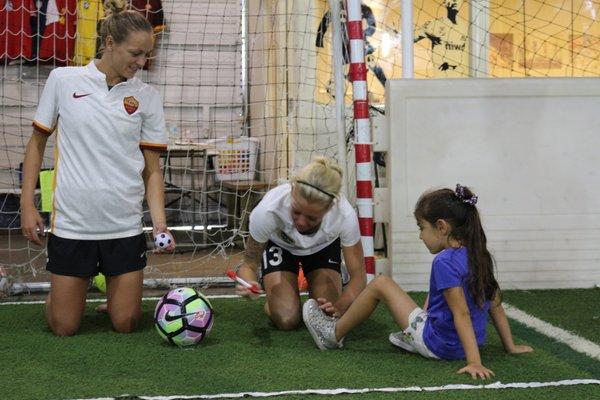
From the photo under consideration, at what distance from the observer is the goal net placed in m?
6.43

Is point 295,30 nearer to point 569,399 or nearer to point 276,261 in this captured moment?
point 276,261

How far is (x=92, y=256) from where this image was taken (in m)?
3.72

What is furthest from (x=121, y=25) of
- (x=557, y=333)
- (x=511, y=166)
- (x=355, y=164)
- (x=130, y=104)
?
(x=511, y=166)

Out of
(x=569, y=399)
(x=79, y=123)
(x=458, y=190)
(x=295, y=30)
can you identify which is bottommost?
(x=569, y=399)

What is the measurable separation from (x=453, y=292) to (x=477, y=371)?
297 millimetres

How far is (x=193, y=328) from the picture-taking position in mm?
3395

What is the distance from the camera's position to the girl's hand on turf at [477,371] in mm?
2879

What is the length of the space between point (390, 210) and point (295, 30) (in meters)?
2.46

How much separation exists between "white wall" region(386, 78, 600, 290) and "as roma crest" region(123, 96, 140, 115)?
170 cm

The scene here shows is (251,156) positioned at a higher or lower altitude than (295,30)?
lower

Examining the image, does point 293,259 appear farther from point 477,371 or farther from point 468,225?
point 477,371

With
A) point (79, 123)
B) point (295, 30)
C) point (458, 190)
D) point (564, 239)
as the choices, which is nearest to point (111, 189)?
point (79, 123)

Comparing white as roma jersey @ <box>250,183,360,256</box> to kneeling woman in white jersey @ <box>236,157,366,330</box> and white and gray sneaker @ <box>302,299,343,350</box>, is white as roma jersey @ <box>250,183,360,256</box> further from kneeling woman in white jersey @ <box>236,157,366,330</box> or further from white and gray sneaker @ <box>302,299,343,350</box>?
white and gray sneaker @ <box>302,299,343,350</box>

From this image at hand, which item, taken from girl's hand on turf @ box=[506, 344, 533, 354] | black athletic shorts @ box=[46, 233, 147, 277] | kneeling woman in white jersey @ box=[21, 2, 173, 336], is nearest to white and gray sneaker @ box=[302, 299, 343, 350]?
girl's hand on turf @ box=[506, 344, 533, 354]
